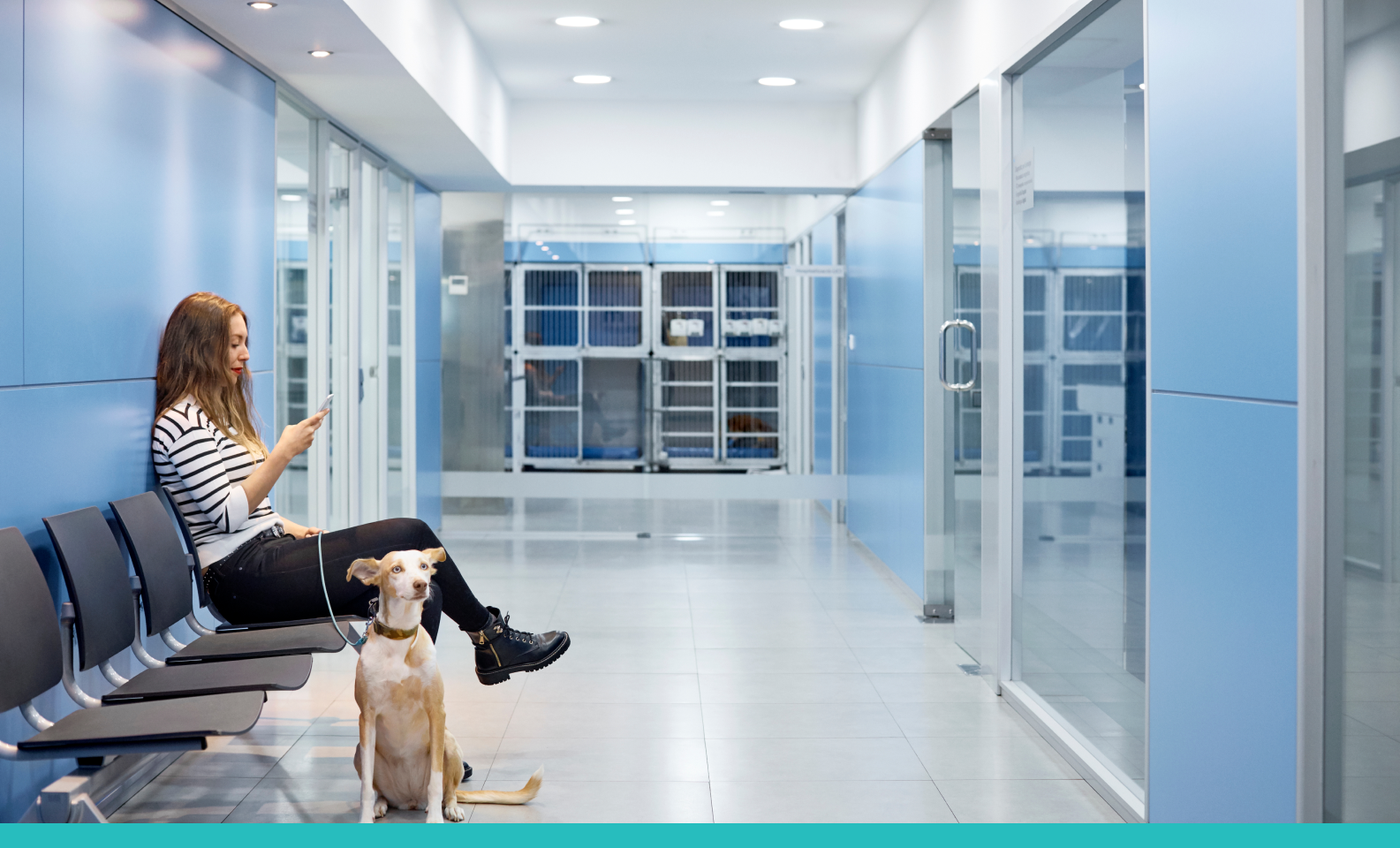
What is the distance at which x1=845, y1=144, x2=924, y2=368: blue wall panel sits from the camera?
6438 mm

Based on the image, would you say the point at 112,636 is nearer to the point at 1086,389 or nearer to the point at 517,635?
the point at 517,635

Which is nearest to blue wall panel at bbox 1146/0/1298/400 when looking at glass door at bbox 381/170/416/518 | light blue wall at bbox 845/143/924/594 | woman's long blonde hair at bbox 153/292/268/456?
woman's long blonde hair at bbox 153/292/268/456

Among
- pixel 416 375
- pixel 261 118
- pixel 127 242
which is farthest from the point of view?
pixel 416 375

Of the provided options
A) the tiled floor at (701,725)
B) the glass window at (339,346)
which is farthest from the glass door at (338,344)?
the tiled floor at (701,725)

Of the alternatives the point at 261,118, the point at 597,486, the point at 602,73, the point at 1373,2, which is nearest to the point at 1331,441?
the point at 1373,2

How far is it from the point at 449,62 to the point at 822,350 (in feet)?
12.5

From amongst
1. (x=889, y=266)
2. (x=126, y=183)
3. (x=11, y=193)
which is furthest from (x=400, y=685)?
(x=889, y=266)

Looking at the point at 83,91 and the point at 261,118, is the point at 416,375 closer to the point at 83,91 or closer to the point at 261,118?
the point at 261,118

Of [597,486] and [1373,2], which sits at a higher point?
[1373,2]

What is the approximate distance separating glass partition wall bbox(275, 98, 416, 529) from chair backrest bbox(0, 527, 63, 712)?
→ 90.8 inches

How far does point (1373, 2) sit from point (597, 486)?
23.6 ft

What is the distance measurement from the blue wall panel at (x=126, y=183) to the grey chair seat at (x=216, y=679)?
0.86 m

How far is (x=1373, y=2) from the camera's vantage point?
2.19 meters

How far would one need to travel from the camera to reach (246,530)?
12.9 feet
